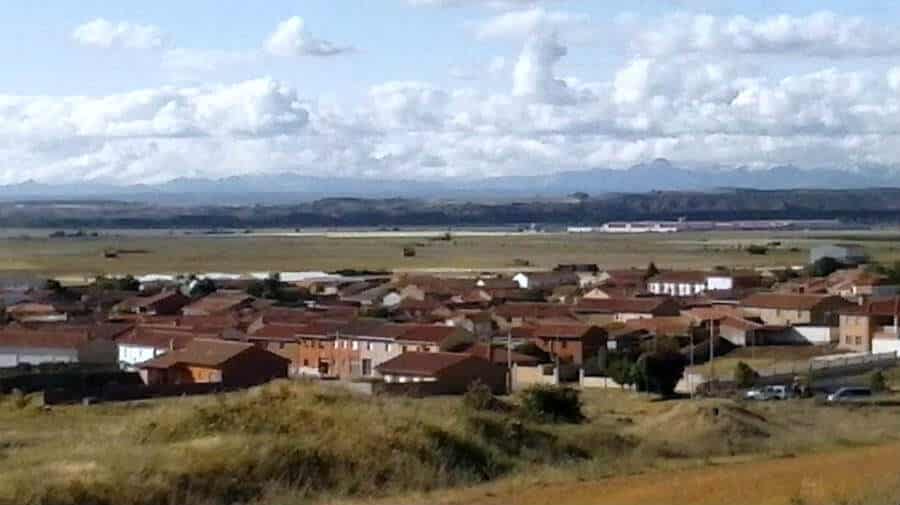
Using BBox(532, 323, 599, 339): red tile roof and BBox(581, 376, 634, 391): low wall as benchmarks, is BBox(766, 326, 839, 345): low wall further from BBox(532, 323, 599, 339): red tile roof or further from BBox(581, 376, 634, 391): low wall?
BBox(581, 376, 634, 391): low wall

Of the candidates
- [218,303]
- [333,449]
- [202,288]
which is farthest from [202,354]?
[202,288]

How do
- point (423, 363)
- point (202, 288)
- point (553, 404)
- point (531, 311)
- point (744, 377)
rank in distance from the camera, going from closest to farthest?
point (553, 404) → point (744, 377) → point (423, 363) → point (531, 311) → point (202, 288)

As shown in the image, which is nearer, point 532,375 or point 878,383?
point 878,383

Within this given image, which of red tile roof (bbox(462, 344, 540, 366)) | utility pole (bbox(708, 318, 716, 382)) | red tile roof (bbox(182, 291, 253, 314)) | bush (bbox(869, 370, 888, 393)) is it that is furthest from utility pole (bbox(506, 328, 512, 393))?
red tile roof (bbox(182, 291, 253, 314))

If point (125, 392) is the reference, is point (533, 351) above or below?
below

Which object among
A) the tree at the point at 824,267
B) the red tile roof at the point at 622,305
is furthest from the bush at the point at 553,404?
the tree at the point at 824,267

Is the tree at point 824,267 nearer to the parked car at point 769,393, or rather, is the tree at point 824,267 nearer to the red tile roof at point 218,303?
the red tile roof at point 218,303

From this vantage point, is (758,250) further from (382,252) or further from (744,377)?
(744,377)
